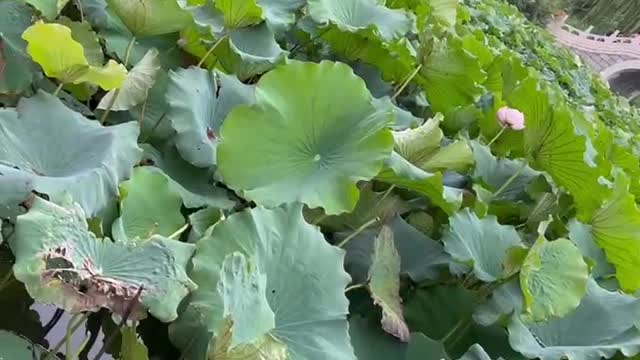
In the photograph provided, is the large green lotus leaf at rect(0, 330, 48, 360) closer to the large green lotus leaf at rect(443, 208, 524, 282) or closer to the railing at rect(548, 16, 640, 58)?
the large green lotus leaf at rect(443, 208, 524, 282)

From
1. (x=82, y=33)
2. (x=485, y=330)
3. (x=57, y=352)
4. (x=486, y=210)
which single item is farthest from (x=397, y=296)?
(x=82, y=33)

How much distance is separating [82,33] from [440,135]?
400mm

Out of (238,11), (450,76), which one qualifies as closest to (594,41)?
(450,76)

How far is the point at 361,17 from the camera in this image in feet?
3.80

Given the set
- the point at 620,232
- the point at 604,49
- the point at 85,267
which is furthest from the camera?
the point at 604,49

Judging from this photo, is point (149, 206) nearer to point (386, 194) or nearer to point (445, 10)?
point (386, 194)

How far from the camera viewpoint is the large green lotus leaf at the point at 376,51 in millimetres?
1140

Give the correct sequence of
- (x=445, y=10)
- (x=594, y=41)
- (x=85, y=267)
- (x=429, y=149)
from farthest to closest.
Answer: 1. (x=594, y=41)
2. (x=445, y=10)
3. (x=429, y=149)
4. (x=85, y=267)

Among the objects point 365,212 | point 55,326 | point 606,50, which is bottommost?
point 606,50

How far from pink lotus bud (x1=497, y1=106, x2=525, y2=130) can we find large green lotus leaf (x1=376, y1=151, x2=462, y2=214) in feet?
0.55

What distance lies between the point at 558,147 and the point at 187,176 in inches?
17.8

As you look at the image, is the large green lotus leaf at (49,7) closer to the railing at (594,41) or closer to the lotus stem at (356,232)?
the lotus stem at (356,232)

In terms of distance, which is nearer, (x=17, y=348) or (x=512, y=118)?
(x=17, y=348)

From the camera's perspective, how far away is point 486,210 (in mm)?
1014
